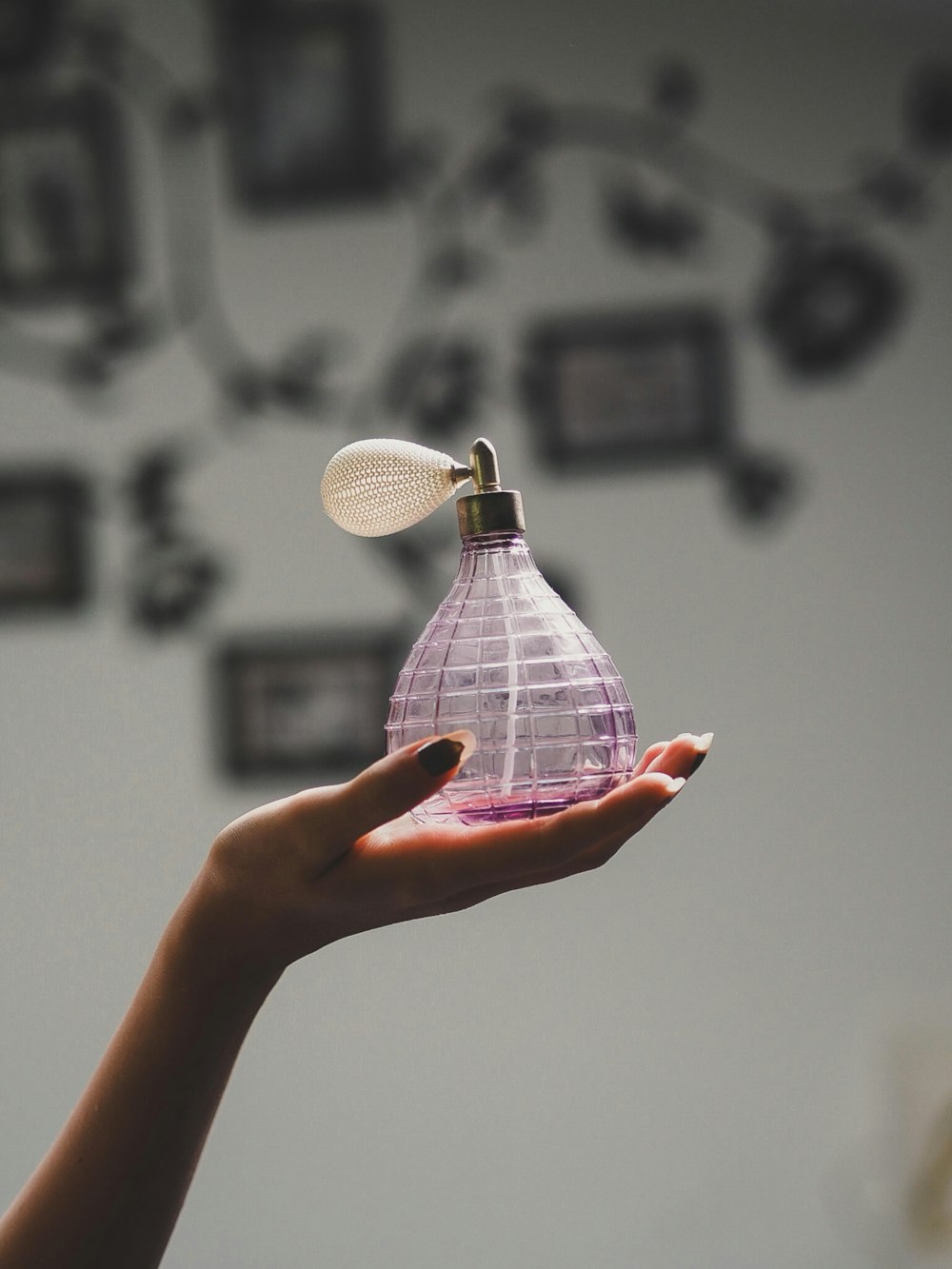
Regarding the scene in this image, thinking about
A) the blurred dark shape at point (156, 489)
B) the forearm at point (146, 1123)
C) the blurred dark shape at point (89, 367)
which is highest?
the blurred dark shape at point (89, 367)

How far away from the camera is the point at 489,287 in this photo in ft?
4.57

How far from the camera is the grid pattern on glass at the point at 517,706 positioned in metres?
0.59

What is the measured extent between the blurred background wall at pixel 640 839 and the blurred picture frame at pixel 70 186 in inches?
5.5

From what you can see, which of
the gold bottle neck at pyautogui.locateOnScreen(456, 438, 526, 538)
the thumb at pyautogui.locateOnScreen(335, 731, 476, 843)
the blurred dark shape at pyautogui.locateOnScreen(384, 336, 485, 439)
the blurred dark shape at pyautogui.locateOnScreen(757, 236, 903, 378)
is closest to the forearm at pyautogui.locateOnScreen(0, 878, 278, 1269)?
the thumb at pyautogui.locateOnScreen(335, 731, 476, 843)

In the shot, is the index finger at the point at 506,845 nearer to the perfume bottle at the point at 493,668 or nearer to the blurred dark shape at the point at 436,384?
the perfume bottle at the point at 493,668

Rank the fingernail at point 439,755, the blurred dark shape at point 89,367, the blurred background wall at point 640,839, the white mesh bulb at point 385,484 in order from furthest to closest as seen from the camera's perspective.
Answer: the blurred dark shape at point 89,367 → the blurred background wall at point 640,839 → the white mesh bulb at point 385,484 → the fingernail at point 439,755

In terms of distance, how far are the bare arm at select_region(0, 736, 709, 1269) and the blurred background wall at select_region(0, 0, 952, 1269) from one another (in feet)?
2.59

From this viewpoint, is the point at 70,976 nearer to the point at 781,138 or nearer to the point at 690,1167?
the point at 690,1167

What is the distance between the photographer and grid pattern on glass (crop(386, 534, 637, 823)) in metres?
0.59

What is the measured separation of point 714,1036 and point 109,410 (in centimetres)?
91

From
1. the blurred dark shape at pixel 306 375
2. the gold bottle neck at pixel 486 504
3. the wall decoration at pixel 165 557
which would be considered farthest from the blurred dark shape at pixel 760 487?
the gold bottle neck at pixel 486 504

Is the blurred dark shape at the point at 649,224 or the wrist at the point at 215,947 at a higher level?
the blurred dark shape at the point at 649,224

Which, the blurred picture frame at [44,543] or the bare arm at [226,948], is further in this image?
the blurred picture frame at [44,543]

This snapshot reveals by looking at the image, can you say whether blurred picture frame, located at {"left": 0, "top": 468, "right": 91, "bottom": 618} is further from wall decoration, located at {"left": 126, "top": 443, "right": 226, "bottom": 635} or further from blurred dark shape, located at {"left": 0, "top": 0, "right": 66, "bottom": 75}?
blurred dark shape, located at {"left": 0, "top": 0, "right": 66, "bottom": 75}
